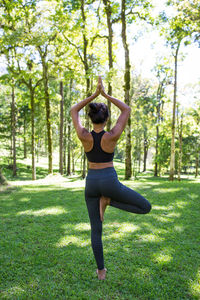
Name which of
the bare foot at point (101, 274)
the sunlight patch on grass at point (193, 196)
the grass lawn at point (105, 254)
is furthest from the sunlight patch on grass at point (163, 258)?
the sunlight patch on grass at point (193, 196)

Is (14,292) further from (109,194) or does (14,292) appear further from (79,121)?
(79,121)

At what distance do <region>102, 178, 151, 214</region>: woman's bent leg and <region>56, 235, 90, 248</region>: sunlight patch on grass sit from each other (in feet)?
6.64

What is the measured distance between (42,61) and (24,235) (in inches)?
523

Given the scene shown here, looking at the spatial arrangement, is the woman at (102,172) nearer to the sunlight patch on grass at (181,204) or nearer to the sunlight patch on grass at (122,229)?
the sunlight patch on grass at (122,229)

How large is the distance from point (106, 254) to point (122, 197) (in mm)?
1818

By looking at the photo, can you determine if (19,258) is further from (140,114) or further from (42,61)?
(140,114)

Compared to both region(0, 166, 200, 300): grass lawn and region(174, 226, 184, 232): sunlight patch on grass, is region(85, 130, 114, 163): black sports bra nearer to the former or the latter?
region(0, 166, 200, 300): grass lawn

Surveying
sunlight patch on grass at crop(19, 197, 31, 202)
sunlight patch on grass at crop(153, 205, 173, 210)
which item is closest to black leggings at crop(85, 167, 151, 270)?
sunlight patch on grass at crop(153, 205, 173, 210)

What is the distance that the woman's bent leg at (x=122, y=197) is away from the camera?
293 cm

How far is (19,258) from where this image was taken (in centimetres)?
402

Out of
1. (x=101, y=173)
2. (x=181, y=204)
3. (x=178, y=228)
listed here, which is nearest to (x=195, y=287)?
(x=101, y=173)

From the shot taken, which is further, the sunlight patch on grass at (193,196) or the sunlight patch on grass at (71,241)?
the sunlight patch on grass at (193,196)

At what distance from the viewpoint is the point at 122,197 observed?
117 inches

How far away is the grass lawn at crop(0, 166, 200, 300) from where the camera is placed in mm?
3138
